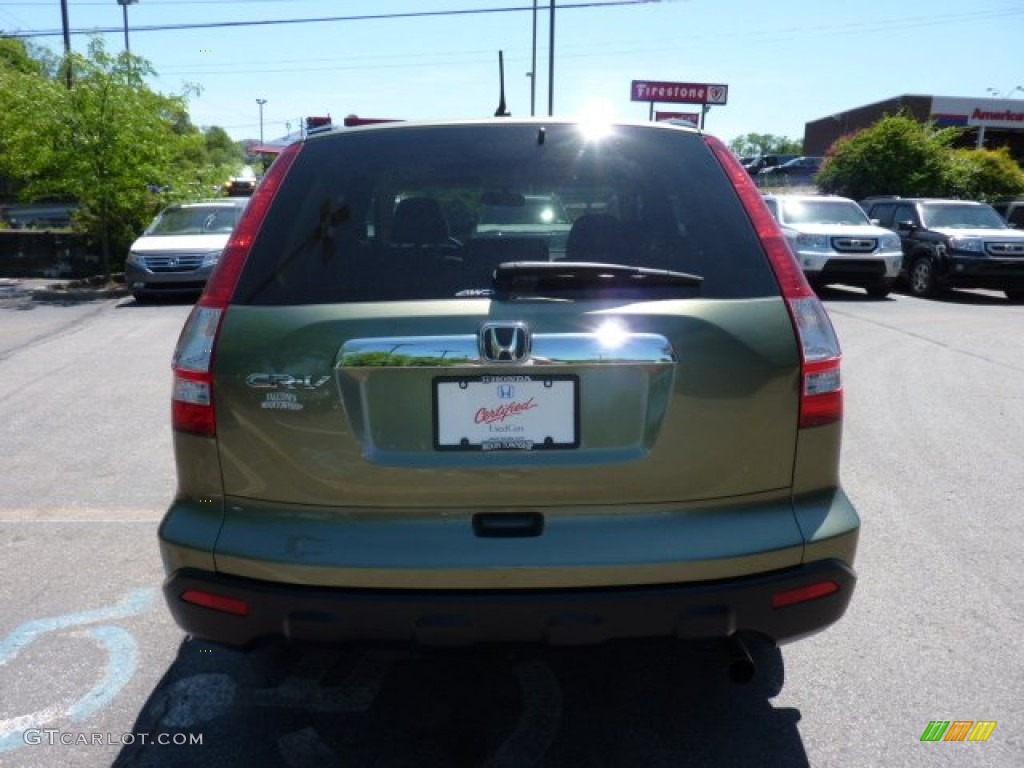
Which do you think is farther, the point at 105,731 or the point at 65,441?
the point at 65,441

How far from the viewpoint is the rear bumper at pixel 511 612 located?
7.50ft

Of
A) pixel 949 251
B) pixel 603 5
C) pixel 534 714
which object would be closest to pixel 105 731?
pixel 534 714

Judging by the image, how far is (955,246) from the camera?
14.9 meters

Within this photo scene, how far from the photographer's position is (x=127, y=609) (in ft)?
11.8

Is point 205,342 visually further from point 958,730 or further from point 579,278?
point 958,730

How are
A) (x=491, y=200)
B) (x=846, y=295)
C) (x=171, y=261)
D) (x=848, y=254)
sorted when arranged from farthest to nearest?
(x=846, y=295), (x=848, y=254), (x=171, y=261), (x=491, y=200)

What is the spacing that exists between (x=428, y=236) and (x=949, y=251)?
14120 millimetres

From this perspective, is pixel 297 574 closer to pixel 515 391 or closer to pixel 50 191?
pixel 515 391

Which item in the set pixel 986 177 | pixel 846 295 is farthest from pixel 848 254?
pixel 986 177

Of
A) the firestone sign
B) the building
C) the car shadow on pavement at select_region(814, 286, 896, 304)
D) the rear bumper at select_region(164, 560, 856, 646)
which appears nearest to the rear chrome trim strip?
the rear bumper at select_region(164, 560, 856, 646)

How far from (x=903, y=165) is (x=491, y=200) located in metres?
23.8

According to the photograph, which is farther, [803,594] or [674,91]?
[674,91]

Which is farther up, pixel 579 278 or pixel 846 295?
pixel 579 278

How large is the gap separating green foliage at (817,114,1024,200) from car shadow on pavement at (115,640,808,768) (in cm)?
2347
